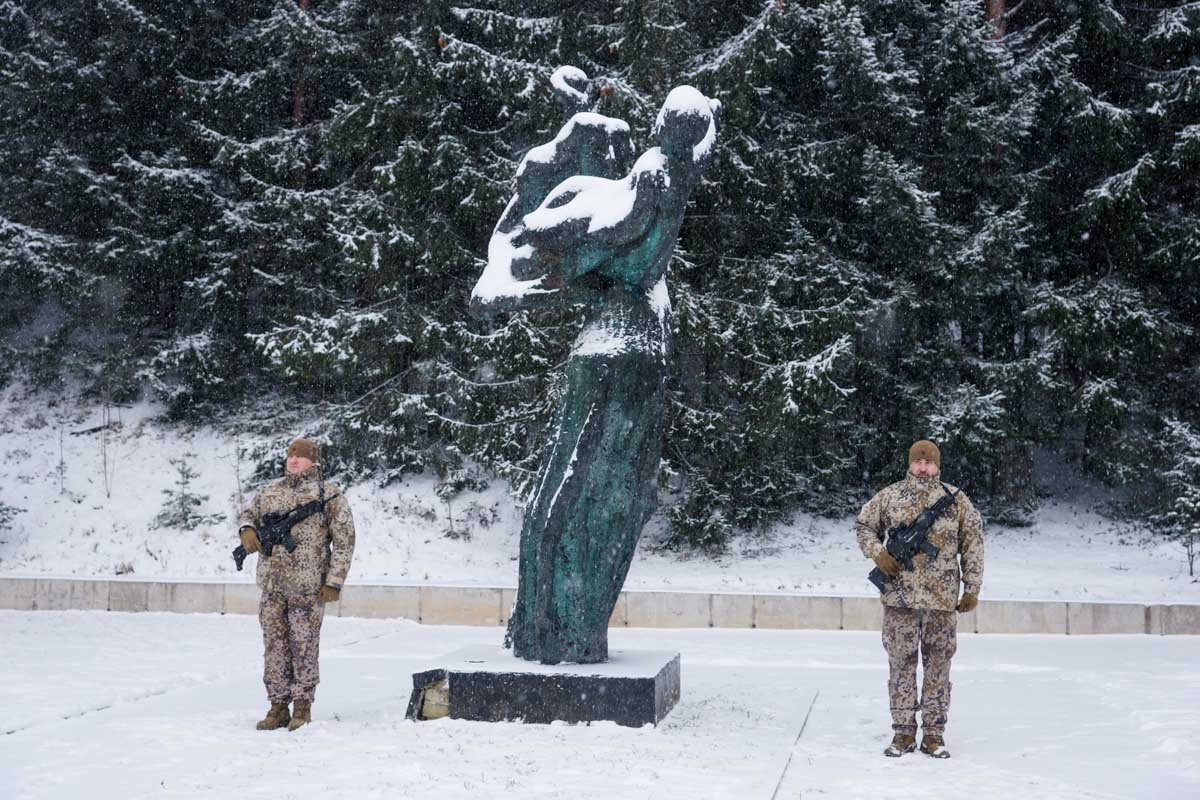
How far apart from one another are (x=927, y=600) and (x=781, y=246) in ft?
41.1

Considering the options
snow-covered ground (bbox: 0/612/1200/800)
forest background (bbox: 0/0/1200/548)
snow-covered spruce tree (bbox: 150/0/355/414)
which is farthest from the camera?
snow-covered spruce tree (bbox: 150/0/355/414)

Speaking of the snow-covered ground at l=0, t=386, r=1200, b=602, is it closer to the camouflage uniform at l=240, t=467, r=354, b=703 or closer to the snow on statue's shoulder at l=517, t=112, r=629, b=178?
the camouflage uniform at l=240, t=467, r=354, b=703

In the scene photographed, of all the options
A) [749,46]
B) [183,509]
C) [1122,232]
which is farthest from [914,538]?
[183,509]

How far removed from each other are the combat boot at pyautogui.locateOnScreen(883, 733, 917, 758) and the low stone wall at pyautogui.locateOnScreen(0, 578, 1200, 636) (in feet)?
18.2

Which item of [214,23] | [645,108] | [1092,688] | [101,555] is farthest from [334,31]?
[1092,688]

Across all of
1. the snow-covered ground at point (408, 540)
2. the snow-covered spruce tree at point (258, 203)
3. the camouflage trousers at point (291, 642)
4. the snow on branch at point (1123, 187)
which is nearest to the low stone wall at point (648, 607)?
the snow-covered ground at point (408, 540)

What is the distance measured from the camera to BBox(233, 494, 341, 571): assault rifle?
673cm

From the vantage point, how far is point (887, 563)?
20.4 feet

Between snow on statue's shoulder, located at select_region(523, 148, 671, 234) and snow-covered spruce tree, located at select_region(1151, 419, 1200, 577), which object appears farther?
snow-covered spruce tree, located at select_region(1151, 419, 1200, 577)

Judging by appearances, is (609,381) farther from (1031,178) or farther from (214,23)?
(214,23)

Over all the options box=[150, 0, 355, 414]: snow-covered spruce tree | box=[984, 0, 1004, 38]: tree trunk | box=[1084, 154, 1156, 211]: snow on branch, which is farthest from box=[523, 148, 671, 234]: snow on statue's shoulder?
box=[984, 0, 1004, 38]: tree trunk

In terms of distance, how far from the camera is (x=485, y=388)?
1723 centimetres

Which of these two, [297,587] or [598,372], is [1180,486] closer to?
[598,372]

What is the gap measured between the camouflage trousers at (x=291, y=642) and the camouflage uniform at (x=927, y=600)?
3.22 meters
